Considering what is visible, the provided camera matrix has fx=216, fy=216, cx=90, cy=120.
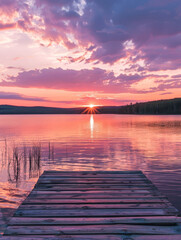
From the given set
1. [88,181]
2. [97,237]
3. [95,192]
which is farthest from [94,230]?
[88,181]

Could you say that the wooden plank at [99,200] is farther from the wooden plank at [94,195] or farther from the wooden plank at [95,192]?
the wooden plank at [95,192]

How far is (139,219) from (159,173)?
10.4 meters

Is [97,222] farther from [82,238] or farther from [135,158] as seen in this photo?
[135,158]

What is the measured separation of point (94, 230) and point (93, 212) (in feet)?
3.32

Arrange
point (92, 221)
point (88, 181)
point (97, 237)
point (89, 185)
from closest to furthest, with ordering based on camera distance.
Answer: point (97, 237) < point (92, 221) < point (89, 185) < point (88, 181)

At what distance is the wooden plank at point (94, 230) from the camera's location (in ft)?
17.4

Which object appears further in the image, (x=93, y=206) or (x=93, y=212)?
(x=93, y=206)

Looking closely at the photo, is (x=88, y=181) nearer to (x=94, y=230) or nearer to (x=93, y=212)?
(x=93, y=212)

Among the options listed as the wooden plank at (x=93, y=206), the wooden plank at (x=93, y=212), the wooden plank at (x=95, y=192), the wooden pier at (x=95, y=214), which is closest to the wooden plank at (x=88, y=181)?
the wooden pier at (x=95, y=214)

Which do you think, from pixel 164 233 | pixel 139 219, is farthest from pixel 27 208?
pixel 164 233

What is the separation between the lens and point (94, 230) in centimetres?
539

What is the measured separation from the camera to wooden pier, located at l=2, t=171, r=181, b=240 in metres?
5.24

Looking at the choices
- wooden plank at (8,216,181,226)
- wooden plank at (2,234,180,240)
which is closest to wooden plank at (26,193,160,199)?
wooden plank at (8,216,181,226)

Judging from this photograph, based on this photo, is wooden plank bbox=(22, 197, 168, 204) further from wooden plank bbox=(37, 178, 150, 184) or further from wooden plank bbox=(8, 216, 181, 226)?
wooden plank bbox=(37, 178, 150, 184)
